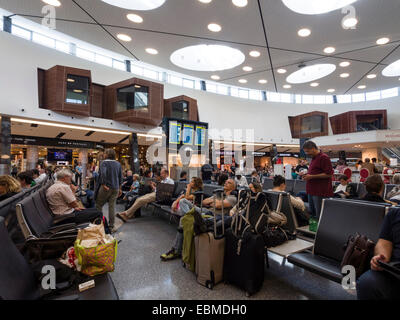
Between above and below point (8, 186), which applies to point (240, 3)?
above

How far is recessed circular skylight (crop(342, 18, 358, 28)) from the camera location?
5766 millimetres

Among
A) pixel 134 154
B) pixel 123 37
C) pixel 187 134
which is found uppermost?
pixel 123 37

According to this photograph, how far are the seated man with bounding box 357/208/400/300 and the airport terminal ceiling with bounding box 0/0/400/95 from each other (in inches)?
223

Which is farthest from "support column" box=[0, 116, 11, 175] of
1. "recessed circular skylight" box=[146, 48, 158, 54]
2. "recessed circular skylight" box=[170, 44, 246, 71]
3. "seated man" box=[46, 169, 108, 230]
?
"recessed circular skylight" box=[170, 44, 246, 71]

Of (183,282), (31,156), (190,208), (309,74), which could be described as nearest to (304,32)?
(309,74)

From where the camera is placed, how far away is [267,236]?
2.59 metres

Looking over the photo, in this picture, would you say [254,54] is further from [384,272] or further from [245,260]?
[384,272]

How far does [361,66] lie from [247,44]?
6.08 metres

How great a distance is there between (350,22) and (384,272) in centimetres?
703

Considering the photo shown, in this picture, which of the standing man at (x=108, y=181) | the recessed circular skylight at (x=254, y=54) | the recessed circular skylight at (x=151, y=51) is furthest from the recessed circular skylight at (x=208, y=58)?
the standing man at (x=108, y=181)

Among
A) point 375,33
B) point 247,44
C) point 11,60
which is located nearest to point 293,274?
point 247,44

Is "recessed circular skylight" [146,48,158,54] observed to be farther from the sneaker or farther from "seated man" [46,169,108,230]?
the sneaker

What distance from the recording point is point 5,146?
884 centimetres
